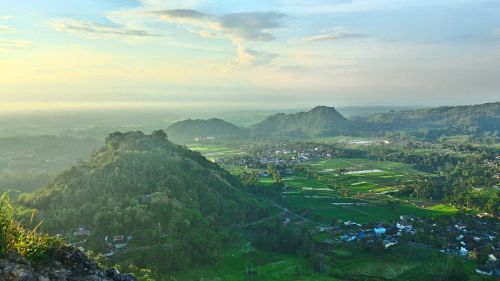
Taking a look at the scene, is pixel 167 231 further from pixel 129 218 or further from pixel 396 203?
pixel 396 203

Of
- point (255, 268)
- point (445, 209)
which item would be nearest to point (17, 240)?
point (255, 268)

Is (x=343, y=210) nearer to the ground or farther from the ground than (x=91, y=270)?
nearer to the ground

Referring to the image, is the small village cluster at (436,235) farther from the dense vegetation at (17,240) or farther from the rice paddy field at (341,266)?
Answer: the dense vegetation at (17,240)

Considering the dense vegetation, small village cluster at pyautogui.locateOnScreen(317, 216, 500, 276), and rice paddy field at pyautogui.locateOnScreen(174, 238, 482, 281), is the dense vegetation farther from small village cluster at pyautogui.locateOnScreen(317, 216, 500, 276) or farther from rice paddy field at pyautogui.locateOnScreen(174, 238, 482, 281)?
small village cluster at pyautogui.locateOnScreen(317, 216, 500, 276)

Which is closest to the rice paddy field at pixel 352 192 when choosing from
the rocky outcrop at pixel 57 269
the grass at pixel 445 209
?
the grass at pixel 445 209

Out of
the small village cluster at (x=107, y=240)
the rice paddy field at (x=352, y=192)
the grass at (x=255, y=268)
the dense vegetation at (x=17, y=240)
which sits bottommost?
the grass at (x=255, y=268)

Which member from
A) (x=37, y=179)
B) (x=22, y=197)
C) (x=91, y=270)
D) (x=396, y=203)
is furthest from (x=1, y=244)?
(x=37, y=179)
